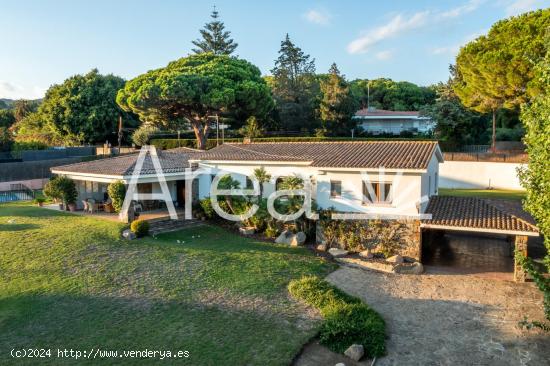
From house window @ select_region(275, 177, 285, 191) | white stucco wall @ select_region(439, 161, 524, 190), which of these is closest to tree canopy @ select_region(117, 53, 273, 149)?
house window @ select_region(275, 177, 285, 191)

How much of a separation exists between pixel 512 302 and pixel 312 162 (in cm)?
1137

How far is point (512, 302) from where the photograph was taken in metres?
15.9

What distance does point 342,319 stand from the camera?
13617 millimetres

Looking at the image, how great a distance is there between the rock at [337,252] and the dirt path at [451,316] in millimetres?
1647

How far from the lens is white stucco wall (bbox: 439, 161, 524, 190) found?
1439 inches

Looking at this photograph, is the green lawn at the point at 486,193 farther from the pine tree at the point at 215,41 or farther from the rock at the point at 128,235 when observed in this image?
the pine tree at the point at 215,41

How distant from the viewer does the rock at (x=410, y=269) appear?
1905cm

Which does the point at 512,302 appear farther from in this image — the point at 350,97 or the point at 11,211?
the point at 350,97

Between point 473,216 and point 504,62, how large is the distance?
1782cm

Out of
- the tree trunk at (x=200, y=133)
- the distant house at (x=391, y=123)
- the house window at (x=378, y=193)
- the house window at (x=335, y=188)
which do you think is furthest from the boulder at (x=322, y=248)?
the distant house at (x=391, y=123)

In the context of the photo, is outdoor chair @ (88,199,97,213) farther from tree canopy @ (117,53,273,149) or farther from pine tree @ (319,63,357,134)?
pine tree @ (319,63,357,134)

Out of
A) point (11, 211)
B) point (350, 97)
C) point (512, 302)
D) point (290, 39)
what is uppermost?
point (290, 39)

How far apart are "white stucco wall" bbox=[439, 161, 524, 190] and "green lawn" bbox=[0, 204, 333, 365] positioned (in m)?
23.2

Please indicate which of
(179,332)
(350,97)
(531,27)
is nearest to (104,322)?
(179,332)
